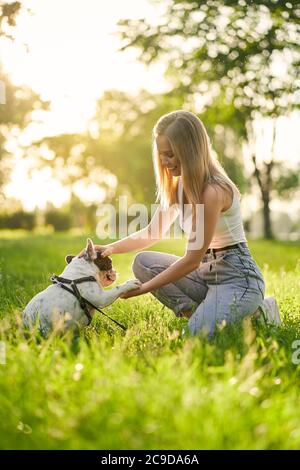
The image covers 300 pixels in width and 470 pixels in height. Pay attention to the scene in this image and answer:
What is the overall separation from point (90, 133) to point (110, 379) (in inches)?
1771

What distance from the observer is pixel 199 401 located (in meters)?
2.90

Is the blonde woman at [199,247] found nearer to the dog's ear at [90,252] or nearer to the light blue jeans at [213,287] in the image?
the light blue jeans at [213,287]

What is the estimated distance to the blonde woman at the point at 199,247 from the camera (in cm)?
462

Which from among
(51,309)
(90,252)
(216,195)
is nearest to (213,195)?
(216,195)

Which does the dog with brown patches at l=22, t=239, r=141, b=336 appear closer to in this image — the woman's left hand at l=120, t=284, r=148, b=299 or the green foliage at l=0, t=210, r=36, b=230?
the woman's left hand at l=120, t=284, r=148, b=299

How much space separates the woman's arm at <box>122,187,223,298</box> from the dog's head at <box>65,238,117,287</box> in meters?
0.23

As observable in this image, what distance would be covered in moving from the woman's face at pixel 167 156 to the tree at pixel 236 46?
2974mm

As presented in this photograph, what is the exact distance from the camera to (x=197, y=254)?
464 centimetres

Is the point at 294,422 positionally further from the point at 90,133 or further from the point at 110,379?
the point at 90,133

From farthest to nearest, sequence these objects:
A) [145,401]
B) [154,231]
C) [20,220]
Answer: [20,220]
[154,231]
[145,401]

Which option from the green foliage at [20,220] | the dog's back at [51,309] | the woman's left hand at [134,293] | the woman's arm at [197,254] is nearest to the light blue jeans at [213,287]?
the woman's arm at [197,254]

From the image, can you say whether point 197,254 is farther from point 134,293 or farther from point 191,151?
point 191,151

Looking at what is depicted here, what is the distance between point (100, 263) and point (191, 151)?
1118 millimetres

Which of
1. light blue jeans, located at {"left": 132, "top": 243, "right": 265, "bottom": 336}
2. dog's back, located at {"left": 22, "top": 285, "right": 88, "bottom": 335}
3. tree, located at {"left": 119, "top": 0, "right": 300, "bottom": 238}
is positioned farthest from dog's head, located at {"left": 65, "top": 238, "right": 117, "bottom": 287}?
tree, located at {"left": 119, "top": 0, "right": 300, "bottom": 238}
